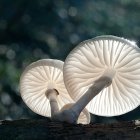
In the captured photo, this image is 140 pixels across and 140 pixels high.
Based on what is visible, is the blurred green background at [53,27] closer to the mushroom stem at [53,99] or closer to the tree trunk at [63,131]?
the mushroom stem at [53,99]

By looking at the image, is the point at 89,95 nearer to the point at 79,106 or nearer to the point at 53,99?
the point at 79,106

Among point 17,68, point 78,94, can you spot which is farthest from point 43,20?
point 78,94

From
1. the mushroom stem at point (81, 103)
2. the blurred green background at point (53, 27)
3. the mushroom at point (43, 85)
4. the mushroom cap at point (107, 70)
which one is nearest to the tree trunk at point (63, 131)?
the mushroom stem at point (81, 103)

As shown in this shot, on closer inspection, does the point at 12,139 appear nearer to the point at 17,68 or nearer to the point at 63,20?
the point at 17,68

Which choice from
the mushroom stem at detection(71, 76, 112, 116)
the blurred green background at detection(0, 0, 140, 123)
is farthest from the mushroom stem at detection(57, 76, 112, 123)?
the blurred green background at detection(0, 0, 140, 123)

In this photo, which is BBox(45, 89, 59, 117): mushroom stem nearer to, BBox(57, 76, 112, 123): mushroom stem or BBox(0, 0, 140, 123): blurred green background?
BBox(57, 76, 112, 123): mushroom stem

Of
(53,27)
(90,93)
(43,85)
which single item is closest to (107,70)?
(90,93)

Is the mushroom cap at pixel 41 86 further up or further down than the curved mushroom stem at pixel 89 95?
further up
